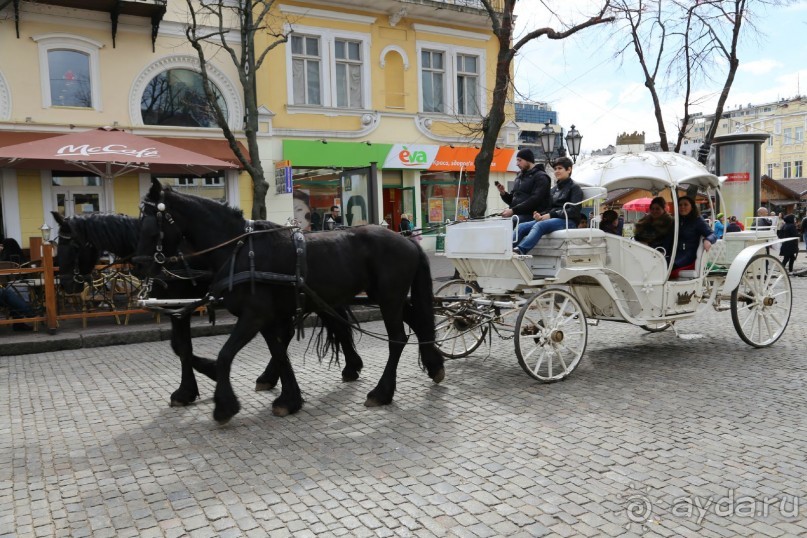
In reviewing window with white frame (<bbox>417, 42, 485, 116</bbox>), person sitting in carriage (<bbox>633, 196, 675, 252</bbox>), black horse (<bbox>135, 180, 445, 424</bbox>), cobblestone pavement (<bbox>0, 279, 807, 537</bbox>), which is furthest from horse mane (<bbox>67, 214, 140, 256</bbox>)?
window with white frame (<bbox>417, 42, 485, 116</bbox>)

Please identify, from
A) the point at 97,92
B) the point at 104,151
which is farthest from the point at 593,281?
the point at 97,92

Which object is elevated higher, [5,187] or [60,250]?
[5,187]

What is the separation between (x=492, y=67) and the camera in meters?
22.1

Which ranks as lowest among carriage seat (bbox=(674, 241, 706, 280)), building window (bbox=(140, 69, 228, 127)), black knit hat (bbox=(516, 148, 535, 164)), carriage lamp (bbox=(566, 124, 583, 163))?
carriage seat (bbox=(674, 241, 706, 280))

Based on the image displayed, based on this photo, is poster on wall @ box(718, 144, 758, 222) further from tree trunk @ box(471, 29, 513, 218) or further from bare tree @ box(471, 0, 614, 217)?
tree trunk @ box(471, 29, 513, 218)

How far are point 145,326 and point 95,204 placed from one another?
8.29 metres

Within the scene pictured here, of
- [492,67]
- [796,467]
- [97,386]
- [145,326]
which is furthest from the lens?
[492,67]

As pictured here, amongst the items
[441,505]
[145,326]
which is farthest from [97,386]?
[441,505]

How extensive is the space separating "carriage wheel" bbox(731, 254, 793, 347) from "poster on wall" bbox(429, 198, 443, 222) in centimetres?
1474

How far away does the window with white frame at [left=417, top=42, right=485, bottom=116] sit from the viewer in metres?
21.1

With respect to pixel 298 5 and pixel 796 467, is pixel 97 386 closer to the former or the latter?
pixel 796 467

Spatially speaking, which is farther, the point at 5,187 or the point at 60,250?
the point at 5,187

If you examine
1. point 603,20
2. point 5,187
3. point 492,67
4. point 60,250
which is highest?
point 492,67

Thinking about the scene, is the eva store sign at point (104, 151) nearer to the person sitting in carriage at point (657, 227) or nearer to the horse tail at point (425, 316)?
the horse tail at point (425, 316)
